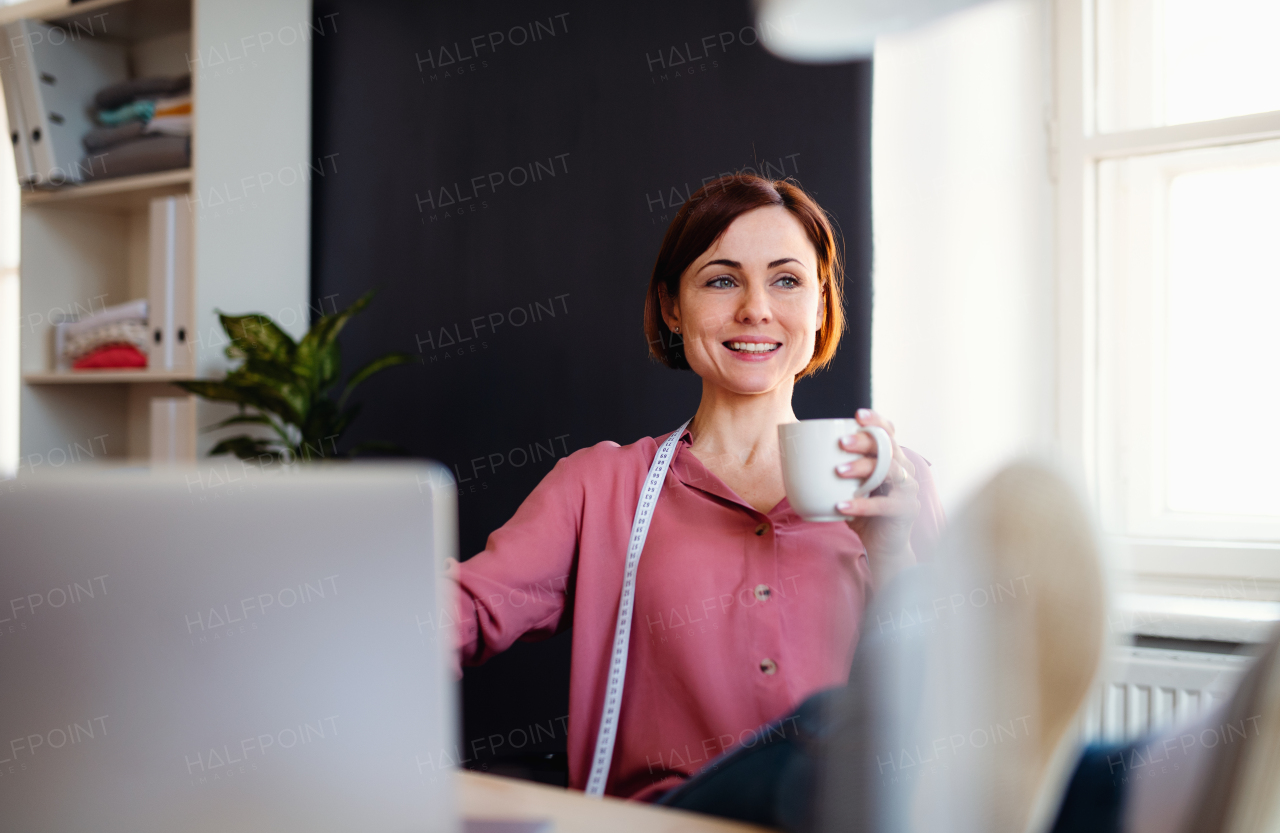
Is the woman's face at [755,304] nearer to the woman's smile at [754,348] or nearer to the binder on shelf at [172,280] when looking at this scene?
the woman's smile at [754,348]

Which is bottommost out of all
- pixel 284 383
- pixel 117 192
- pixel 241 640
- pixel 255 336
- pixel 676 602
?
pixel 676 602

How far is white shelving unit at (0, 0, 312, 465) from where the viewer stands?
2359 millimetres

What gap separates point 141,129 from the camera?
2441 mm

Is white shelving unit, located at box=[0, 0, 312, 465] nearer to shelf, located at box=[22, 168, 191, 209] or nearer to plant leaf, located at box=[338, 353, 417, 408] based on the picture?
shelf, located at box=[22, 168, 191, 209]

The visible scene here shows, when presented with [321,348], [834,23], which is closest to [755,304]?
[834,23]

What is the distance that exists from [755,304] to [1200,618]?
101 centimetres

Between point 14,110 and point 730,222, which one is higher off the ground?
point 14,110

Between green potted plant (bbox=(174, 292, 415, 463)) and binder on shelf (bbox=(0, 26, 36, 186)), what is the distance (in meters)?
0.85

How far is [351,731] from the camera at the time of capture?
511 millimetres

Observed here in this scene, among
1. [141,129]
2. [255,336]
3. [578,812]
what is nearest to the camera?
[578,812]

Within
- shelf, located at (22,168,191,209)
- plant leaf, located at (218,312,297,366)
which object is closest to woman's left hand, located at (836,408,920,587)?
plant leaf, located at (218,312,297,366)

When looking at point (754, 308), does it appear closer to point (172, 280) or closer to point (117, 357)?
point (172, 280)

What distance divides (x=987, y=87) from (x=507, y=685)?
178cm

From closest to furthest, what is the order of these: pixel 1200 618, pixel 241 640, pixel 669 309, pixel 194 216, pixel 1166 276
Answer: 1. pixel 241 640
2. pixel 669 309
3. pixel 1200 618
4. pixel 1166 276
5. pixel 194 216
